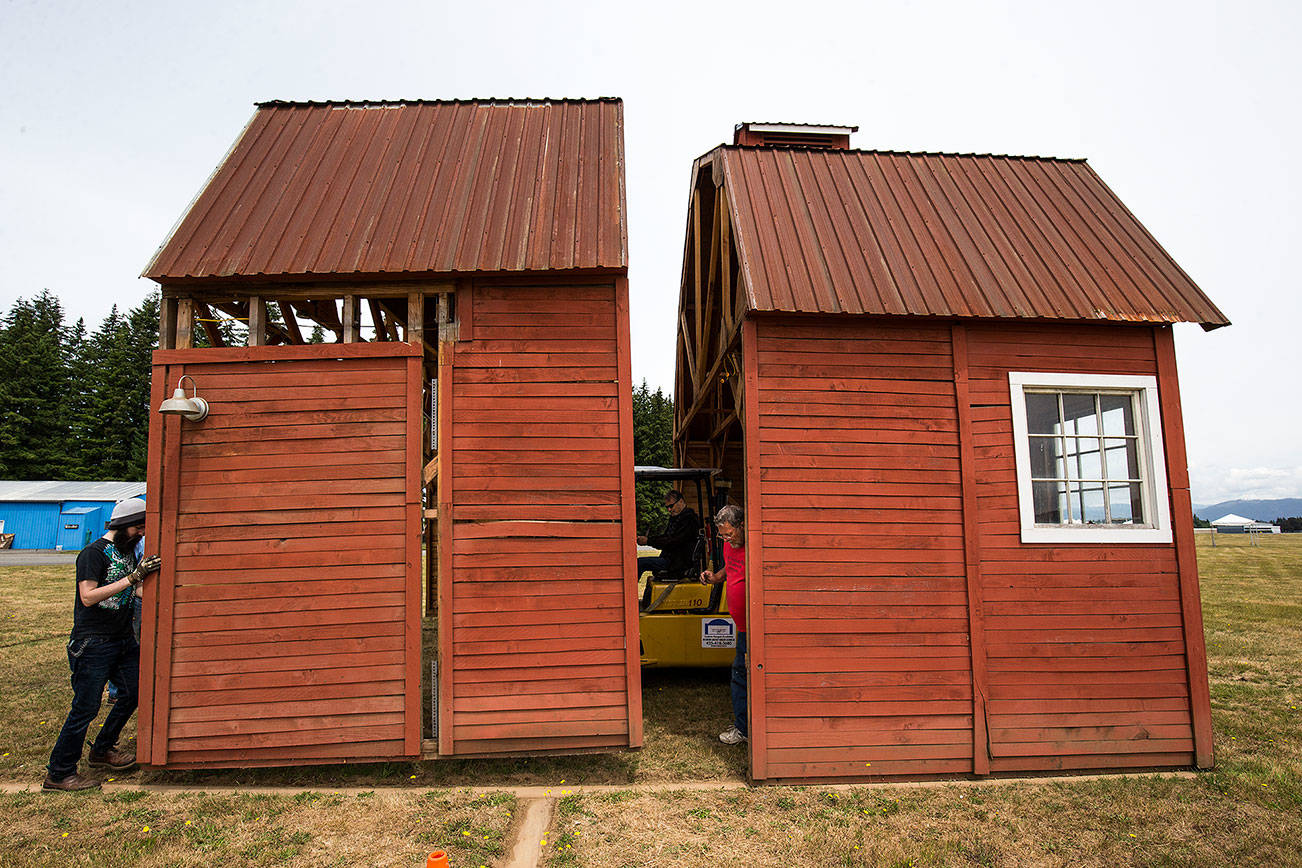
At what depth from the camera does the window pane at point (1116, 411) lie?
21.6 ft

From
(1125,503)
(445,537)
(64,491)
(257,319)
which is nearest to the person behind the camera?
(445,537)

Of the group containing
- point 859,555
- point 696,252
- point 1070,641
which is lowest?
point 1070,641

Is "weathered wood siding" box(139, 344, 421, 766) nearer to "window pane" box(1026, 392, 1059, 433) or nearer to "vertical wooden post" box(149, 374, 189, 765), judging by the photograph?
"vertical wooden post" box(149, 374, 189, 765)

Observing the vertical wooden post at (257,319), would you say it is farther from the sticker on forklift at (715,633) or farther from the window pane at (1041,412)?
the window pane at (1041,412)

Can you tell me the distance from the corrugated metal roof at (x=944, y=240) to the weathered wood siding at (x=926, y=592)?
0.37 m

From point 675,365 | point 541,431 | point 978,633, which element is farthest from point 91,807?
point 675,365

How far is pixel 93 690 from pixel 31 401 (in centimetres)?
4899

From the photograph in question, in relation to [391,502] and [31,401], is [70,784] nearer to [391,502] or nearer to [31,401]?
[391,502]

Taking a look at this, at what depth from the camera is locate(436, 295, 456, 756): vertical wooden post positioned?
5.66 m

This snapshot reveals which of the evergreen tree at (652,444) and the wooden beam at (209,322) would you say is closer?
the wooden beam at (209,322)

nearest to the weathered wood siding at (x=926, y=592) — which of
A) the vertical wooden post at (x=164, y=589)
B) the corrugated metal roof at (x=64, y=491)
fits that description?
the vertical wooden post at (x=164, y=589)

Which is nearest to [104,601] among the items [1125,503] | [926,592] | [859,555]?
[859,555]

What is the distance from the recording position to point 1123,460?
6520mm

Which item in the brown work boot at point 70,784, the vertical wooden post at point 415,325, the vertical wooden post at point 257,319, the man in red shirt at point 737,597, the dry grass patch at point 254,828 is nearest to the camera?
the dry grass patch at point 254,828
